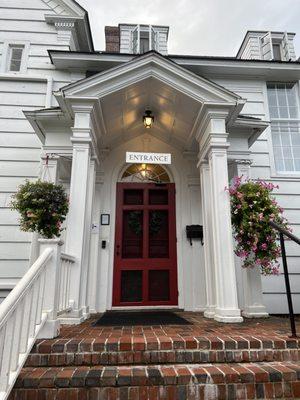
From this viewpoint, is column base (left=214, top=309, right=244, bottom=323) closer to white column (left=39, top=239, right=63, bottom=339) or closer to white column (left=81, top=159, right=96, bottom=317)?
white column (left=81, top=159, right=96, bottom=317)

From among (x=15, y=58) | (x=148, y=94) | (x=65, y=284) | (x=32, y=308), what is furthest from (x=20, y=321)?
(x=15, y=58)

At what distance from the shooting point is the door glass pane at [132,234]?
4785mm

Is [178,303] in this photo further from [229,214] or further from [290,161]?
[290,161]

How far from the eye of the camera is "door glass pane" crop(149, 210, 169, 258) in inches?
190

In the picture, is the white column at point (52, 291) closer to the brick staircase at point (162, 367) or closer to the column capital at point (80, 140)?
the brick staircase at point (162, 367)

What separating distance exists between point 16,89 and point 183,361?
5.79 metres

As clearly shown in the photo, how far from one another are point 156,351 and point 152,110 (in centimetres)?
359

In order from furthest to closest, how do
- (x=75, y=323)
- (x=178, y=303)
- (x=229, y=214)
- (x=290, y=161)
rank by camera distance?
(x=290, y=161), (x=178, y=303), (x=229, y=214), (x=75, y=323)

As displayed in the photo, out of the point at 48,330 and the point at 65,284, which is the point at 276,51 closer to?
the point at 65,284

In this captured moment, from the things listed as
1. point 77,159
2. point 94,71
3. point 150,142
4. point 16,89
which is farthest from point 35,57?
point 77,159

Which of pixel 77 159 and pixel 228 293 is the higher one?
pixel 77 159

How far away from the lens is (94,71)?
5746mm

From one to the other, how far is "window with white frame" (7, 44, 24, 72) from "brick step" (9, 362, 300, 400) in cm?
592

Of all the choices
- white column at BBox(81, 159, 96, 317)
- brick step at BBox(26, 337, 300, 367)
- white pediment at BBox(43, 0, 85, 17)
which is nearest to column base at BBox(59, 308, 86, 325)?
white column at BBox(81, 159, 96, 317)
